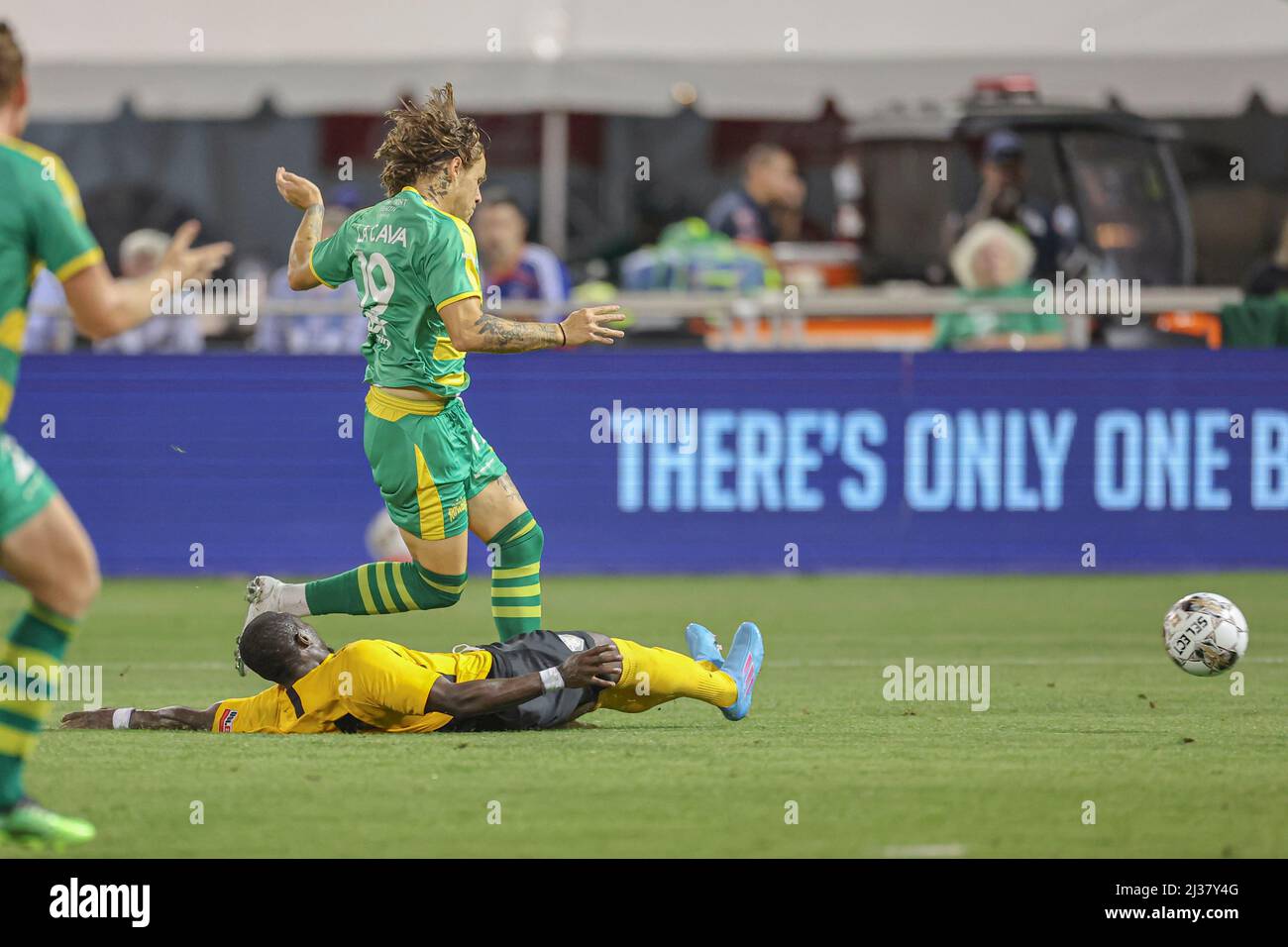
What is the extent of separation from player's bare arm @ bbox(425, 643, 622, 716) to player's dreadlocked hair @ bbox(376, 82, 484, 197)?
6.31 ft

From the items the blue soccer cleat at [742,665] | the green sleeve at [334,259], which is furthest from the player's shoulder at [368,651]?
the green sleeve at [334,259]

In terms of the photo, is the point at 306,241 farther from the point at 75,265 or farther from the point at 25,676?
the point at 25,676

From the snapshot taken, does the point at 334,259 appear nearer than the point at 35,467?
No

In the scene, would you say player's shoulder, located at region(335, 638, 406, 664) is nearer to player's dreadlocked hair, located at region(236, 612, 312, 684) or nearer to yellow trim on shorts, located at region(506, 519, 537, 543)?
player's dreadlocked hair, located at region(236, 612, 312, 684)

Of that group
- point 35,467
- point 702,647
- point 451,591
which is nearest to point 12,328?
point 35,467

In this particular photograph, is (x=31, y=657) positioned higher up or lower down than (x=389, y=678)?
higher up

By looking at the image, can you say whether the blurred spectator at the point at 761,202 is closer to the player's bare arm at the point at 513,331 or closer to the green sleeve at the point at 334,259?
the green sleeve at the point at 334,259

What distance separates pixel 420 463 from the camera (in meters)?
8.01

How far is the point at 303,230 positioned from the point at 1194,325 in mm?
9191

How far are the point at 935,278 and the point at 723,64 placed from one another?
296cm

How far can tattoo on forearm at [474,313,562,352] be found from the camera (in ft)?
24.9

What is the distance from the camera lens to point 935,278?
19266mm

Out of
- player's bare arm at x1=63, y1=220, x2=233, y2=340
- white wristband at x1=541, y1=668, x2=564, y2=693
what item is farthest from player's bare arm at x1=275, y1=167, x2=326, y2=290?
player's bare arm at x1=63, y1=220, x2=233, y2=340
